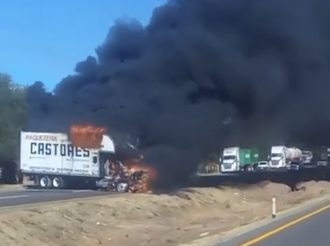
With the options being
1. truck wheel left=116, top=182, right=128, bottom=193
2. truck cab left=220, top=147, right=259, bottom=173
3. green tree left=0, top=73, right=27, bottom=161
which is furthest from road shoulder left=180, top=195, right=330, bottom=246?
truck cab left=220, top=147, right=259, bottom=173

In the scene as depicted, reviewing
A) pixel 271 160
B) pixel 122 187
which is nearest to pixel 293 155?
pixel 271 160

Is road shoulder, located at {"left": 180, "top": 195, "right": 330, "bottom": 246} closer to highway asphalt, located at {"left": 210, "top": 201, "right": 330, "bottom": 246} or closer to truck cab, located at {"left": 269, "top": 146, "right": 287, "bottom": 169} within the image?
highway asphalt, located at {"left": 210, "top": 201, "right": 330, "bottom": 246}

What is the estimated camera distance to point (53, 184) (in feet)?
153

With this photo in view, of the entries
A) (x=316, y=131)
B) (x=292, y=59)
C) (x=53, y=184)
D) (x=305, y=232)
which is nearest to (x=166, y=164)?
(x=292, y=59)

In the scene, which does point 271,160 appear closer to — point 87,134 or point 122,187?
point 122,187

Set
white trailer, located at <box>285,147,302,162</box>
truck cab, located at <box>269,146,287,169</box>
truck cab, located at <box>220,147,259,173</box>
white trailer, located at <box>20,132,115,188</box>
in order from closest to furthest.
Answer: white trailer, located at <box>20,132,115,188</box> < truck cab, located at <box>220,147,259,173</box> < truck cab, located at <box>269,146,287,169</box> < white trailer, located at <box>285,147,302,162</box>

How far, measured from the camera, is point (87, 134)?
31.4 m

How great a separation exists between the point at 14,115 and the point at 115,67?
3555 cm

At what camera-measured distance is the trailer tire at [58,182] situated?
1825 inches

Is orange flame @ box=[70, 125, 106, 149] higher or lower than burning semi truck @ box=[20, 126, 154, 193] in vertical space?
higher

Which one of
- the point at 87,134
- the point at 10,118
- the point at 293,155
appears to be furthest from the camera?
the point at 293,155

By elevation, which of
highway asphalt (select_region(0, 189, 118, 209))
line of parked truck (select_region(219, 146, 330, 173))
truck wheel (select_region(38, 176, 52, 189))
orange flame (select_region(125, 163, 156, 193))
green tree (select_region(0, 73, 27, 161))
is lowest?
highway asphalt (select_region(0, 189, 118, 209))

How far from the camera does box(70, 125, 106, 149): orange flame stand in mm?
29547

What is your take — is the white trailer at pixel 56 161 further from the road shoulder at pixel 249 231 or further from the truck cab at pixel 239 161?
the truck cab at pixel 239 161
